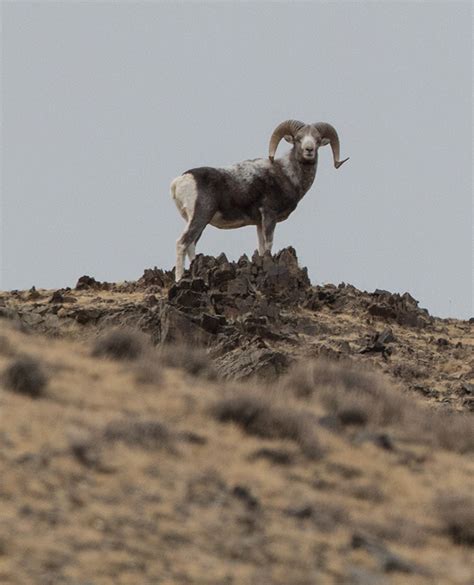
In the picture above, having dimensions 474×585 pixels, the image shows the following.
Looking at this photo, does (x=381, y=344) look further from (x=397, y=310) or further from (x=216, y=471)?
(x=216, y=471)

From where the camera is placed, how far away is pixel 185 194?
27.0 meters

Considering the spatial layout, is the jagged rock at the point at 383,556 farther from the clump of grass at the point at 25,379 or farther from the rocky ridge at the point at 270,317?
A: the rocky ridge at the point at 270,317

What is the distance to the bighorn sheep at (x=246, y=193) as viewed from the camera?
88.5 feet

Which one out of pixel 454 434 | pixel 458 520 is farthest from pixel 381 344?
pixel 458 520

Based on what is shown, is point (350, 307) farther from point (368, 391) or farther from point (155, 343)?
point (368, 391)

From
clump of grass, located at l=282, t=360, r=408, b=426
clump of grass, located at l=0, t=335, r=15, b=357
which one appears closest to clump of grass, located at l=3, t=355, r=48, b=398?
clump of grass, located at l=0, t=335, r=15, b=357

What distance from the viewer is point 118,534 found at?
979 centimetres

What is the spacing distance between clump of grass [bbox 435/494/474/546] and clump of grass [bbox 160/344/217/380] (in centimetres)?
527

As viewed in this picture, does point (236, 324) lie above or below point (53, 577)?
above

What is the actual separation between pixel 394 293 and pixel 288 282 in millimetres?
3209

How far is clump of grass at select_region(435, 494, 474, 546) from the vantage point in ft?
35.6

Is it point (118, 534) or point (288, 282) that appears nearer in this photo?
point (118, 534)

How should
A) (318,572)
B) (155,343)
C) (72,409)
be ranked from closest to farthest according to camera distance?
(318,572), (72,409), (155,343)

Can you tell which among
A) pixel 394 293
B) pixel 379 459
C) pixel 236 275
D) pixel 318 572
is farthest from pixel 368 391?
pixel 394 293
